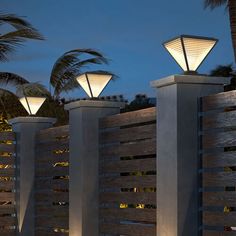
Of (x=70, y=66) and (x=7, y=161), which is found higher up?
(x=70, y=66)

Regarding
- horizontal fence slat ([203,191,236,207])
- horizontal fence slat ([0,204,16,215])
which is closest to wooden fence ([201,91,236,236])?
horizontal fence slat ([203,191,236,207])

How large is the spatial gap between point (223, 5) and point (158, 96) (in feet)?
35.1

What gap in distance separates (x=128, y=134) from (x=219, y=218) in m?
1.94

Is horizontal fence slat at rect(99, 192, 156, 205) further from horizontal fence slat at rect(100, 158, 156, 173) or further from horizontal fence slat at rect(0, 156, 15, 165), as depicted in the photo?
horizontal fence slat at rect(0, 156, 15, 165)

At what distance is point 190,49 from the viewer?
21.0 ft

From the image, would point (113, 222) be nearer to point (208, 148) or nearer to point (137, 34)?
point (208, 148)

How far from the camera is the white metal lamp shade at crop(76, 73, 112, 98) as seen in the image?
27.9ft

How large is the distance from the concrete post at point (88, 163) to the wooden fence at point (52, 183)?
2.56 ft

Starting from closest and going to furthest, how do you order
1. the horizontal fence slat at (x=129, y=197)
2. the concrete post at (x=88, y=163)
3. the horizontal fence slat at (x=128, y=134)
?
the horizontal fence slat at (x=129, y=197) → the horizontal fence slat at (x=128, y=134) → the concrete post at (x=88, y=163)

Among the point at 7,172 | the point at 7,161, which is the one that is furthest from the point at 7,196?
the point at 7,161

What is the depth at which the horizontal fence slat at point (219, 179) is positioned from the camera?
5922 millimetres

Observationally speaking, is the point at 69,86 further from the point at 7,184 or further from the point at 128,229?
the point at 128,229

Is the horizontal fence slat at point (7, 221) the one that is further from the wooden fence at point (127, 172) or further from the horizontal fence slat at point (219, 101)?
the horizontal fence slat at point (219, 101)

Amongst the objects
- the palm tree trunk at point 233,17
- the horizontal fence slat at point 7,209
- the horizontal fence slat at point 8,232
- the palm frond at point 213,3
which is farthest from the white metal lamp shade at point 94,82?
the palm frond at point 213,3
